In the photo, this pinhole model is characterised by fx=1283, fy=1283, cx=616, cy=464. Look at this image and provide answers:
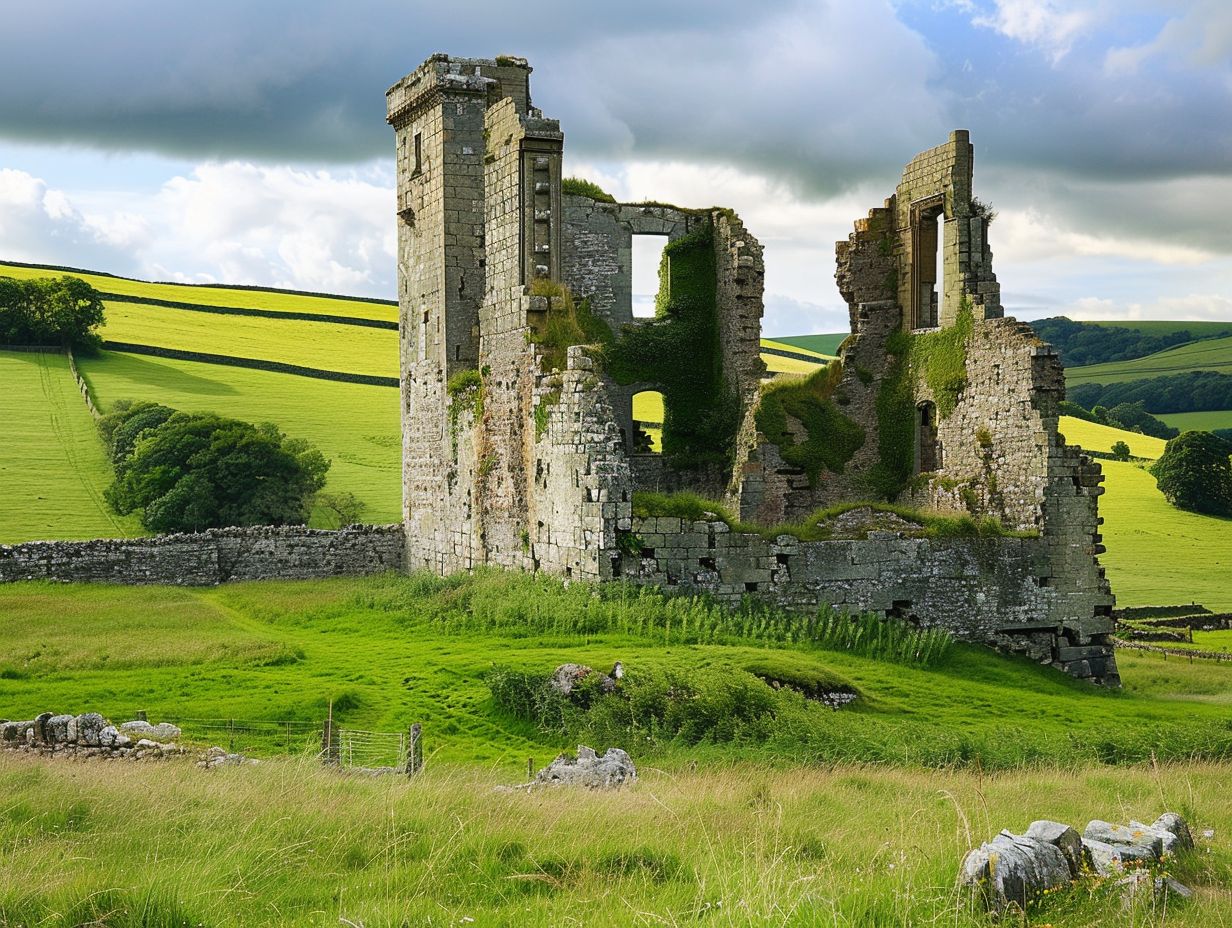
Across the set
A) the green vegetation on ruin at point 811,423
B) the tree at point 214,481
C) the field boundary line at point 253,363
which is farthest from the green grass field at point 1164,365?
the green vegetation on ruin at point 811,423

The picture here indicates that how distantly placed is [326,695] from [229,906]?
978 cm

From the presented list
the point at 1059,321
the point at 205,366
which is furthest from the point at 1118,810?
the point at 1059,321

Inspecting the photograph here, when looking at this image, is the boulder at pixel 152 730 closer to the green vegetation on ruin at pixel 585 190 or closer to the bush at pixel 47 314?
the green vegetation on ruin at pixel 585 190

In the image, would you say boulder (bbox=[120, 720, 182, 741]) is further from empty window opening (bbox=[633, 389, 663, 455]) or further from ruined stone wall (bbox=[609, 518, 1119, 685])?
empty window opening (bbox=[633, 389, 663, 455])

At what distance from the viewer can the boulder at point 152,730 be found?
1480 centimetres

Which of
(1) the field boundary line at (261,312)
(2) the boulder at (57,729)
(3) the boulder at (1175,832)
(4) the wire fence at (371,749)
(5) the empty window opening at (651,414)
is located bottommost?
(4) the wire fence at (371,749)

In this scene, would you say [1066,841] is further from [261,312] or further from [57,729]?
[261,312]

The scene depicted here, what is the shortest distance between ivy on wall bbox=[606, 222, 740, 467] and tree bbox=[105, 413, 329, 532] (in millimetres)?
18388

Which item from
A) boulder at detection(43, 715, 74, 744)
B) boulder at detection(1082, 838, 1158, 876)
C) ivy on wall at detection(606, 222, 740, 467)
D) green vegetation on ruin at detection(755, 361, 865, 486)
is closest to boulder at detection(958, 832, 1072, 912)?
boulder at detection(1082, 838, 1158, 876)

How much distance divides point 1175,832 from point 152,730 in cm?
1103

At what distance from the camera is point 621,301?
1217 inches

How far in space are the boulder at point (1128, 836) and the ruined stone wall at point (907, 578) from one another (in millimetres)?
13079

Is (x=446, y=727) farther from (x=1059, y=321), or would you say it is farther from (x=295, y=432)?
(x=1059, y=321)

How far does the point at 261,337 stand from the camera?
8138cm
